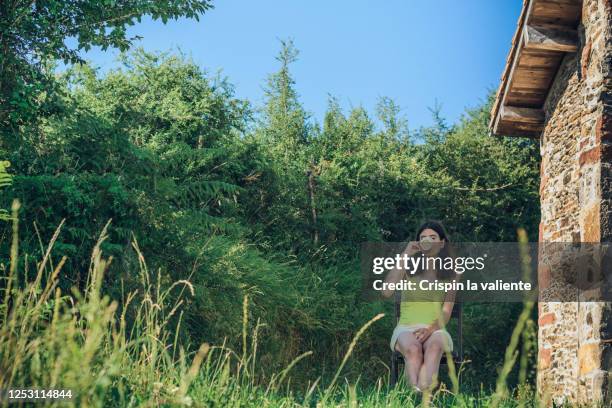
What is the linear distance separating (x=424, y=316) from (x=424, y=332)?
0.17 m

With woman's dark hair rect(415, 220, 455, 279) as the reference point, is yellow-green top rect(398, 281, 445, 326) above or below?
below

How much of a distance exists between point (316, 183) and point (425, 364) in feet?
22.9

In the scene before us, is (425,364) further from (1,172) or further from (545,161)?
(1,172)

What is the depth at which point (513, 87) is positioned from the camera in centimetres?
812

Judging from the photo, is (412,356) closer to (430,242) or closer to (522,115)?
(430,242)

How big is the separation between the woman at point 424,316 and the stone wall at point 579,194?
103cm

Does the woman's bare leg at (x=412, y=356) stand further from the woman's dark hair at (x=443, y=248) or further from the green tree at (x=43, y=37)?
the green tree at (x=43, y=37)

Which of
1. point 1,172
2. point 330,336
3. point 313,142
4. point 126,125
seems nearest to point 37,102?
point 126,125

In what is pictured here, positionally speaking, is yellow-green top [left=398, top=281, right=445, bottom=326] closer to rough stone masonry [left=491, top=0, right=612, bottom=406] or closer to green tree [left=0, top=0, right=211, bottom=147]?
rough stone masonry [left=491, top=0, right=612, bottom=406]

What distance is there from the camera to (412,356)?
20.9 ft

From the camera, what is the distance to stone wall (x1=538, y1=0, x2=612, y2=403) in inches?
234

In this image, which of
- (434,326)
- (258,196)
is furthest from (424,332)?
(258,196)

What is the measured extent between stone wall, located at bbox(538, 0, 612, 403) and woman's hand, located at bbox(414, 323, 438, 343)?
1122 millimetres

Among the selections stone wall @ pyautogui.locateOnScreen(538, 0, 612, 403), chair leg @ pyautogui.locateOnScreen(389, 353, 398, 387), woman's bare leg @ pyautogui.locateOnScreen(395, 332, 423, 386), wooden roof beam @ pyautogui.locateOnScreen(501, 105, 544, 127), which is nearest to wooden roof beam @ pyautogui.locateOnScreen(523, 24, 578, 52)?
stone wall @ pyautogui.locateOnScreen(538, 0, 612, 403)
